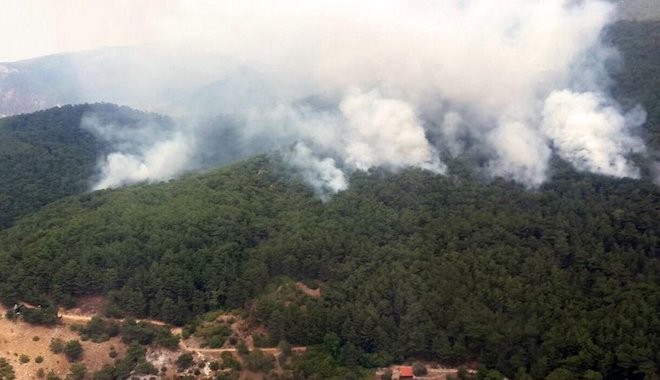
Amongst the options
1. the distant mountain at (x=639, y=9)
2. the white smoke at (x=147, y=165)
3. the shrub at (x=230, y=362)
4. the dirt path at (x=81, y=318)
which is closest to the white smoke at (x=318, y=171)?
the white smoke at (x=147, y=165)

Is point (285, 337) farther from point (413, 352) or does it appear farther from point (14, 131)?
point (14, 131)

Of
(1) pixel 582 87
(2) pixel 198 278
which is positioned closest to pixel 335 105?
(1) pixel 582 87

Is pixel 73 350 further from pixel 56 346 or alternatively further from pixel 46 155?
pixel 46 155

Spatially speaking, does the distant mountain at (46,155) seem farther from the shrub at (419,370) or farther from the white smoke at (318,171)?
the shrub at (419,370)

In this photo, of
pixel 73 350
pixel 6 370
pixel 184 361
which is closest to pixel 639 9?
pixel 184 361

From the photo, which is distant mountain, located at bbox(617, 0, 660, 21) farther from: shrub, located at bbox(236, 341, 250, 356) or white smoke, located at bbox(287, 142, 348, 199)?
shrub, located at bbox(236, 341, 250, 356)

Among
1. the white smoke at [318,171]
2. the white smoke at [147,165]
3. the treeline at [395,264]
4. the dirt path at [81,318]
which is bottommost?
the dirt path at [81,318]
